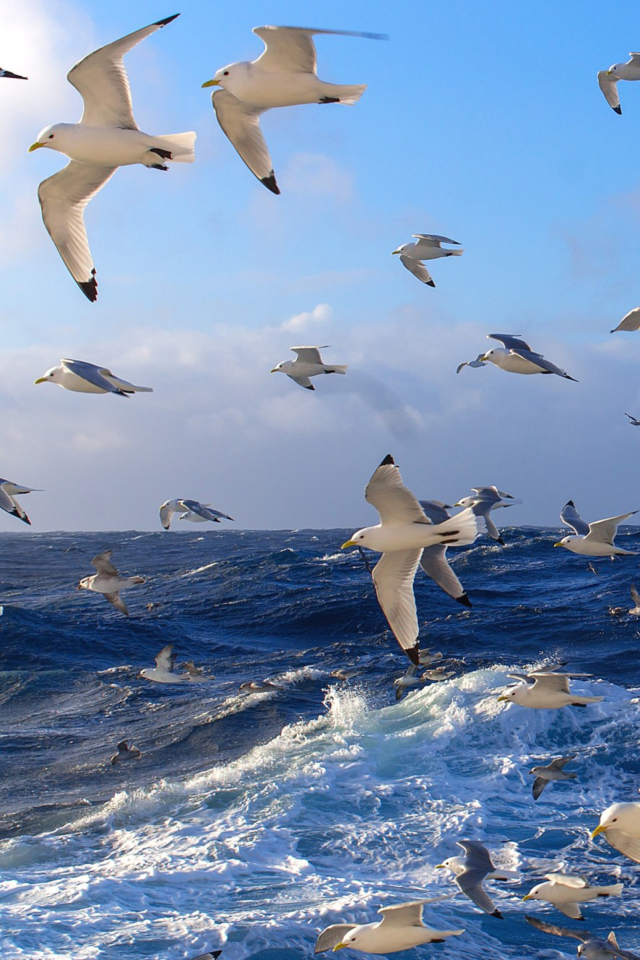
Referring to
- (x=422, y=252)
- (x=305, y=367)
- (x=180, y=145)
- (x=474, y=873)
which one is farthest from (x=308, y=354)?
(x=474, y=873)

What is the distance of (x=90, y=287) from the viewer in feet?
30.2

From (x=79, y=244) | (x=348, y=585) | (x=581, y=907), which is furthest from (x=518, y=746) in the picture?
(x=348, y=585)

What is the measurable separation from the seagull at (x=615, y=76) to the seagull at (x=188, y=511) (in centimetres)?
673

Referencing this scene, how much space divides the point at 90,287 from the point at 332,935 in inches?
239

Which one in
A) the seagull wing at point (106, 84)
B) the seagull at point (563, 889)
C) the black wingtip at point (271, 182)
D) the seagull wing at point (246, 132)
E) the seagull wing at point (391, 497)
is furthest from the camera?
the black wingtip at point (271, 182)

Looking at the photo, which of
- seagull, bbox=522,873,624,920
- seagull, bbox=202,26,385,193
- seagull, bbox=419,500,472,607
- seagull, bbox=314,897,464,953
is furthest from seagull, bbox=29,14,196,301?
seagull, bbox=522,873,624,920

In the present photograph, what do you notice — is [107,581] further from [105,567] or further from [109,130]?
[109,130]

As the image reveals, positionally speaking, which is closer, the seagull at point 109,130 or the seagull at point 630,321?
the seagull at point 109,130

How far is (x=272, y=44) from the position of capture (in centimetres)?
754

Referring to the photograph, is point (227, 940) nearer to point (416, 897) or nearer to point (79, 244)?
point (416, 897)

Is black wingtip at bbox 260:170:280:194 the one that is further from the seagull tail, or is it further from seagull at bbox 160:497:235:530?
seagull at bbox 160:497:235:530

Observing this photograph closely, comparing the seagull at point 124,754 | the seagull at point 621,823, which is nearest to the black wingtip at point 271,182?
the seagull at point 621,823

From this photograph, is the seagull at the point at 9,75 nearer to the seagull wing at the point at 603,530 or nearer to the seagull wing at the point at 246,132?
the seagull wing at the point at 246,132

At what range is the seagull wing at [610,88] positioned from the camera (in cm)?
1142
